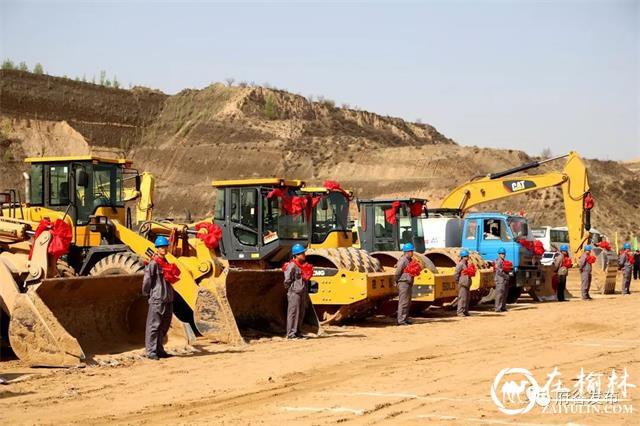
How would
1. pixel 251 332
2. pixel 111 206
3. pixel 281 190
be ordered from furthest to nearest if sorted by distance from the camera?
pixel 281 190
pixel 111 206
pixel 251 332

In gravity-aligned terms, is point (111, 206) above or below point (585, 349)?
above

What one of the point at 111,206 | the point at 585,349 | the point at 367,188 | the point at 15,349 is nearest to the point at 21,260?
the point at 15,349

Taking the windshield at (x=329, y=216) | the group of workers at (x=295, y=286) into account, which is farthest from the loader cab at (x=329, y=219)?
the group of workers at (x=295, y=286)

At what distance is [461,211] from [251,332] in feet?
48.2

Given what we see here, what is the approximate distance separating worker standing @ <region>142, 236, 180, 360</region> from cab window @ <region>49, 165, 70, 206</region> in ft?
14.3

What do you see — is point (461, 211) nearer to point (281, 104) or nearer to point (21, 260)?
point (21, 260)

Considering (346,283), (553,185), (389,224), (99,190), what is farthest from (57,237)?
(553,185)

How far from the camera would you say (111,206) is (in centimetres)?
1731

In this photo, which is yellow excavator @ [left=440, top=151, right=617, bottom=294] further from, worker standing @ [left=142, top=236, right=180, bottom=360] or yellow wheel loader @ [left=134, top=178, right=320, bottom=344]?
worker standing @ [left=142, top=236, right=180, bottom=360]

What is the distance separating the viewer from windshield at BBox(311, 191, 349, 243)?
2153cm

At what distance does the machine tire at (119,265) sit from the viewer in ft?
51.4

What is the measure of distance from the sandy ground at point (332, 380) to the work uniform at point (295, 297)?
1.54 feet

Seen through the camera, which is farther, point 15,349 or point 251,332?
point 251,332

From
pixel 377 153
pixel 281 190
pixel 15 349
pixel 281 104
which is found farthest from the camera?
pixel 281 104
